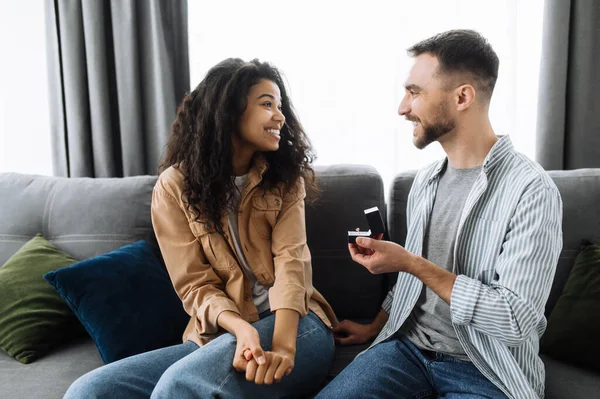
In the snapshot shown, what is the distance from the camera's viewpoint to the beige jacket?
132cm

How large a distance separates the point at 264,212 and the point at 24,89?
1.58 m

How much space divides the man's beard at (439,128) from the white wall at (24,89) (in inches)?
72.8

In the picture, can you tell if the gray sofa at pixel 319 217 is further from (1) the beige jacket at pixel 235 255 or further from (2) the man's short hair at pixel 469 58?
(2) the man's short hair at pixel 469 58

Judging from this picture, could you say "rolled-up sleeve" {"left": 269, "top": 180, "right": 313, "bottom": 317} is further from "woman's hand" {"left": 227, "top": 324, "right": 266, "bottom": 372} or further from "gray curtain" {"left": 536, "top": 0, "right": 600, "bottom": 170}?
"gray curtain" {"left": 536, "top": 0, "right": 600, "bottom": 170}

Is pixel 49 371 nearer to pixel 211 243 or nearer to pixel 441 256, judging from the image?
pixel 211 243

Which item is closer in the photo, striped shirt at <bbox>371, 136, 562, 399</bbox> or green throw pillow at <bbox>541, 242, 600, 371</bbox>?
striped shirt at <bbox>371, 136, 562, 399</bbox>

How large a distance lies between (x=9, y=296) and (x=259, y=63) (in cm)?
111

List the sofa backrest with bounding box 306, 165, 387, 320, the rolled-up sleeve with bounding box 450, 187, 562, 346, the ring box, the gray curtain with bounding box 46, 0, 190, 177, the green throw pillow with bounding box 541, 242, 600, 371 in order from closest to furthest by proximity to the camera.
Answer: the rolled-up sleeve with bounding box 450, 187, 562, 346, the ring box, the green throw pillow with bounding box 541, 242, 600, 371, the sofa backrest with bounding box 306, 165, 387, 320, the gray curtain with bounding box 46, 0, 190, 177

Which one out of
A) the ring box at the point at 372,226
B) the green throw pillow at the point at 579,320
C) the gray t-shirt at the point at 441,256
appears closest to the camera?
the ring box at the point at 372,226

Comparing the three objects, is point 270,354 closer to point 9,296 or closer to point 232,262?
point 232,262

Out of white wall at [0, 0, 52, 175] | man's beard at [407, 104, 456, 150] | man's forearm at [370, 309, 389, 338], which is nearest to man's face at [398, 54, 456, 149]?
man's beard at [407, 104, 456, 150]

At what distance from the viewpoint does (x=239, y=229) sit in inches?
55.3

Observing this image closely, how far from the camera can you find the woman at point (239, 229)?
125cm

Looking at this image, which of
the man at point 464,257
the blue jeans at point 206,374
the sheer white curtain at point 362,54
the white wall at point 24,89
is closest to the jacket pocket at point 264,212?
the blue jeans at point 206,374
